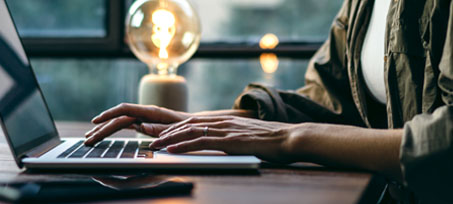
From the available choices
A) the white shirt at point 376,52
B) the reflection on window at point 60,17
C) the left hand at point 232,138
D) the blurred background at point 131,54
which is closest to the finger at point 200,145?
the left hand at point 232,138

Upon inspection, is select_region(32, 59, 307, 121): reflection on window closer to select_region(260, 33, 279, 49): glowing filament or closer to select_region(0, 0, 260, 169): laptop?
select_region(260, 33, 279, 49): glowing filament

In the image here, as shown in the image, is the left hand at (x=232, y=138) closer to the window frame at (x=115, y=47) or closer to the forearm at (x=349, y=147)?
the forearm at (x=349, y=147)

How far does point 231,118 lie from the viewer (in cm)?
76

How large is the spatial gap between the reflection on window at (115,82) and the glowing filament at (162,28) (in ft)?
2.19

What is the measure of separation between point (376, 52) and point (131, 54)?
1.12 m

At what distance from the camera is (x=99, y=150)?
27.1 inches

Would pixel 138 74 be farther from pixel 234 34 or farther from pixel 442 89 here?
pixel 442 89

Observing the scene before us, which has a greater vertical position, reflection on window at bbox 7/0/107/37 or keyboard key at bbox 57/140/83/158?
reflection on window at bbox 7/0/107/37

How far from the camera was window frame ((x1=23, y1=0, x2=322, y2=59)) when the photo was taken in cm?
177

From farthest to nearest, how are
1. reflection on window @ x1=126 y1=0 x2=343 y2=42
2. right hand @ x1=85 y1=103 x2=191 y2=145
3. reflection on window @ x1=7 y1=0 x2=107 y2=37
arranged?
1. reflection on window @ x1=7 y1=0 x2=107 y2=37
2. reflection on window @ x1=126 y1=0 x2=343 y2=42
3. right hand @ x1=85 y1=103 x2=191 y2=145

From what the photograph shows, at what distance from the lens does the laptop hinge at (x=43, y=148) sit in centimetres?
61

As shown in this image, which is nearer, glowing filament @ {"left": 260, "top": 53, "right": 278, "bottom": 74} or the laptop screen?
the laptop screen

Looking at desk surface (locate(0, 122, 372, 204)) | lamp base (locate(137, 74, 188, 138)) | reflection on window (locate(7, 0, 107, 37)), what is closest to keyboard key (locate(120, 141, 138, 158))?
desk surface (locate(0, 122, 372, 204))

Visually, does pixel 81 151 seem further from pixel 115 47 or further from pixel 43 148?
pixel 115 47
